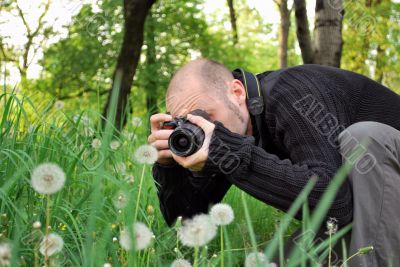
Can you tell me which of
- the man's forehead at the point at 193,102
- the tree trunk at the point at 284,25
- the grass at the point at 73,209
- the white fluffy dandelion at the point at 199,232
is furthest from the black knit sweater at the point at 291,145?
the tree trunk at the point at 284,25

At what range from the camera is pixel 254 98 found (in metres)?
2.35

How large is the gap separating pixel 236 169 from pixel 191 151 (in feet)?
0.54

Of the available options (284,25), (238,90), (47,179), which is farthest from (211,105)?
(284,25)

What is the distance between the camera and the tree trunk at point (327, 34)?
5.18 metres

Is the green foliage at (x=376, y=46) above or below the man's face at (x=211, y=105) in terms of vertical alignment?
below

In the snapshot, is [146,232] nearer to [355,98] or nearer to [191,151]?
[191,151]

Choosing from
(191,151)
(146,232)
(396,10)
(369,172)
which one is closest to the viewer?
(146,232)

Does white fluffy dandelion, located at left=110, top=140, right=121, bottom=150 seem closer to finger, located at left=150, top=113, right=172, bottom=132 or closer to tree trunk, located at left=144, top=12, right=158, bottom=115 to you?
finger, located at left=150, top=113, right=172, bottom=132

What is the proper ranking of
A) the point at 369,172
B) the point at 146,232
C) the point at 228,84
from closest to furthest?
1. the point at 146,232
2. the point at 369,172
3. the point at 228,84

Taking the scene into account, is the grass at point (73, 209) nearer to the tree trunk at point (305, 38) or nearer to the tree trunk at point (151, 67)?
the tree trunk at point (305, 38)

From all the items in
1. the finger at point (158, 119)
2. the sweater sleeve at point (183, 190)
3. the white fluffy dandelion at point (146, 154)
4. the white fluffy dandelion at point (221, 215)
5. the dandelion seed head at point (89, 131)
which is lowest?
the sweater sleeve at point (183, 190)

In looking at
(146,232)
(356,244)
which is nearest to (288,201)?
(356,244)

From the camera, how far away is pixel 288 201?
203 cm

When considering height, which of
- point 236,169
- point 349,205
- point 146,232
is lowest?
point 349,205
